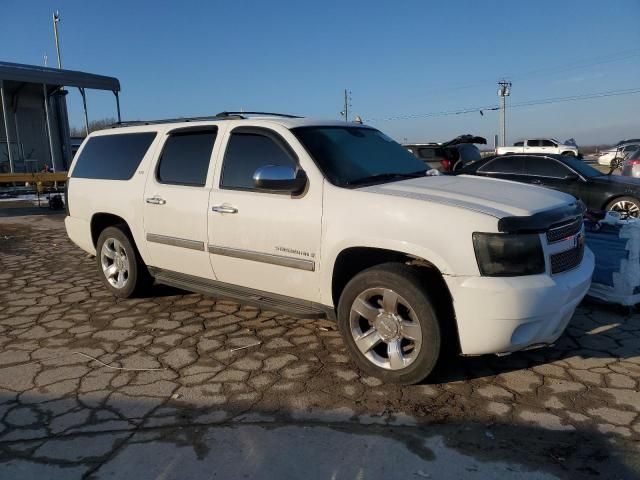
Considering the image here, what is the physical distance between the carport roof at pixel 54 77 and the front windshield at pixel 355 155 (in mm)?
17474

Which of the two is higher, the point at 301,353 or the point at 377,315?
the point at 377,315

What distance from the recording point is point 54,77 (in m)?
18.7

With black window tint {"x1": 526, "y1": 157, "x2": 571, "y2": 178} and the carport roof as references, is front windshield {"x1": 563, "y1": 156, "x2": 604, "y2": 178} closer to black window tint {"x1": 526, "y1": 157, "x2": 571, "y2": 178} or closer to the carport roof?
black window tint {"x1": 526, "y1": 157, "x2": 571, "y2": 178}

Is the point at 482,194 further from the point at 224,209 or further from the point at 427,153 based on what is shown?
the point at 427,153

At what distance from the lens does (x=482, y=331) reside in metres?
3.17

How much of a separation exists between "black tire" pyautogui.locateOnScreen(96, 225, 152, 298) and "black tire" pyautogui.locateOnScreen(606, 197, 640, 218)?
8007 millimetres

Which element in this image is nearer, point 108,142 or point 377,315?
point 377,315

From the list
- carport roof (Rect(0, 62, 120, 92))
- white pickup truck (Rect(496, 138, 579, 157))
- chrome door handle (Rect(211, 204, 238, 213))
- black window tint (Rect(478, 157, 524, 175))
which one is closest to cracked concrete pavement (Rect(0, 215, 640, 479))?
chrome door handle (Rect(211, 204, 238, 213))

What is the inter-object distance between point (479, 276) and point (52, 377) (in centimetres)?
303

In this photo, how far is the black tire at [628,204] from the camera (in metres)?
9.24

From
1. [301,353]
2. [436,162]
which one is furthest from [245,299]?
[436,162]

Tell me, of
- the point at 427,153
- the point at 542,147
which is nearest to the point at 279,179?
the point at 427,153

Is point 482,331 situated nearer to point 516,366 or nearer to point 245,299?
point 516,366

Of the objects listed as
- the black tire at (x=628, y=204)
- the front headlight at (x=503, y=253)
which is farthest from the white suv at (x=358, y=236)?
the black tire at (x=628, y=204)
